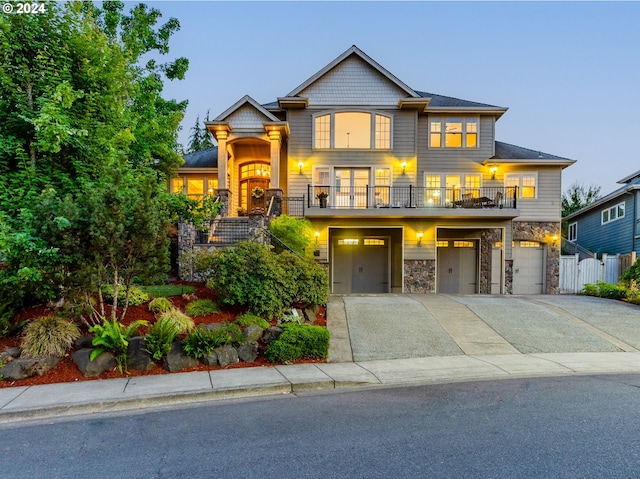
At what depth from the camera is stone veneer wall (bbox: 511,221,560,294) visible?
1650 cm

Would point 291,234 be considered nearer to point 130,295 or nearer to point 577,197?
point 130,295

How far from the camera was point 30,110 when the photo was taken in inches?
253

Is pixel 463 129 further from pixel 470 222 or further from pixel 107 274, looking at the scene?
pixel 107 274

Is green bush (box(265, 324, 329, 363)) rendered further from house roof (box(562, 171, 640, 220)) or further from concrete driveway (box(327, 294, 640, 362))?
house roof (box(562, 171, 640, 220))

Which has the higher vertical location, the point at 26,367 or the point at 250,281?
the point at 250,281

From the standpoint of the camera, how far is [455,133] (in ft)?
54.4

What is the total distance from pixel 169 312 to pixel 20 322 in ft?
9.18

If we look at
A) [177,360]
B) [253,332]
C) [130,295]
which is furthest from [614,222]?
[130,295]

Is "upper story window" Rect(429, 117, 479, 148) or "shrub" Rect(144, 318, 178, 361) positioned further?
"upper story window" Rect(429, 117, 479, 148)

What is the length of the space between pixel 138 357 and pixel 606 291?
1560cm

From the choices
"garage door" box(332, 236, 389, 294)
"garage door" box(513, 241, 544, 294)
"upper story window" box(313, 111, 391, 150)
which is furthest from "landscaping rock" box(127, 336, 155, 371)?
"garage door" box(513, 241, 544, 294)

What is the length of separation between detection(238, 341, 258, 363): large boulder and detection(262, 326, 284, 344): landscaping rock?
32 centimetres

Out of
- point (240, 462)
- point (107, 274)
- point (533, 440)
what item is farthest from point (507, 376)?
point (107, 274)

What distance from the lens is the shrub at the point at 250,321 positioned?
24.9 ft
